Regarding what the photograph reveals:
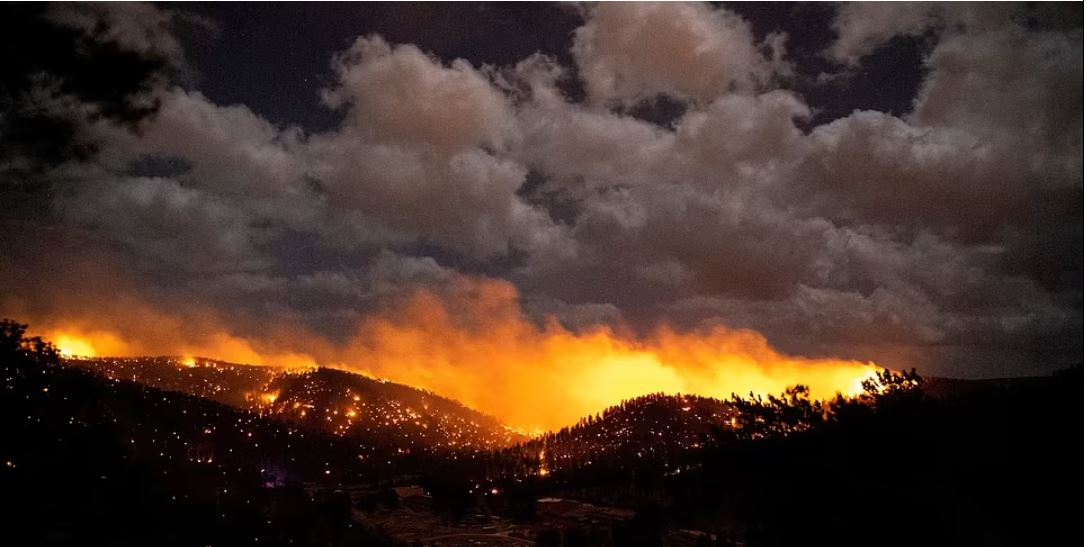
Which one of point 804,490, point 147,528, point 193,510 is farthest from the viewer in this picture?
point 193,510

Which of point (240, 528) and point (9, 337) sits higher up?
point (9, 337)

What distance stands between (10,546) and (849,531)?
2352cm

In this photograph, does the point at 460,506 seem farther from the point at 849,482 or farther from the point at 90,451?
the point at 849,482

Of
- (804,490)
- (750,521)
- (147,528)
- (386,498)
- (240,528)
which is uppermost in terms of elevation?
(804,490)

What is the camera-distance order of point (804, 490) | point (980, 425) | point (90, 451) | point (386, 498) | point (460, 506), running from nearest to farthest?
point (804, 490), point (980, 425), point (90, 451), point (460, 506), point (386, 498)

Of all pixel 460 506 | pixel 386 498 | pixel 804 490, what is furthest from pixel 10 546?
Answer: pixel 386 498

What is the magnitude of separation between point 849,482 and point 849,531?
3.43 feet

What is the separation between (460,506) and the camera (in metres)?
96.6

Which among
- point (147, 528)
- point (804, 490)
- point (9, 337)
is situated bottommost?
point (147, 528)

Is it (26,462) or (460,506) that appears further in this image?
(460,506)

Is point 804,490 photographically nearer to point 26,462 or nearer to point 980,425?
point 980,425

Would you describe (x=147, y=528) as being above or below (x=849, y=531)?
below

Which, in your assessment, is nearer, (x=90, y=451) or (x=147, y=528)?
(x=147, y=528)

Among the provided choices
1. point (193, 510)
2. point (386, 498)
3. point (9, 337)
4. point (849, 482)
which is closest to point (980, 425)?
point (849, 482)
